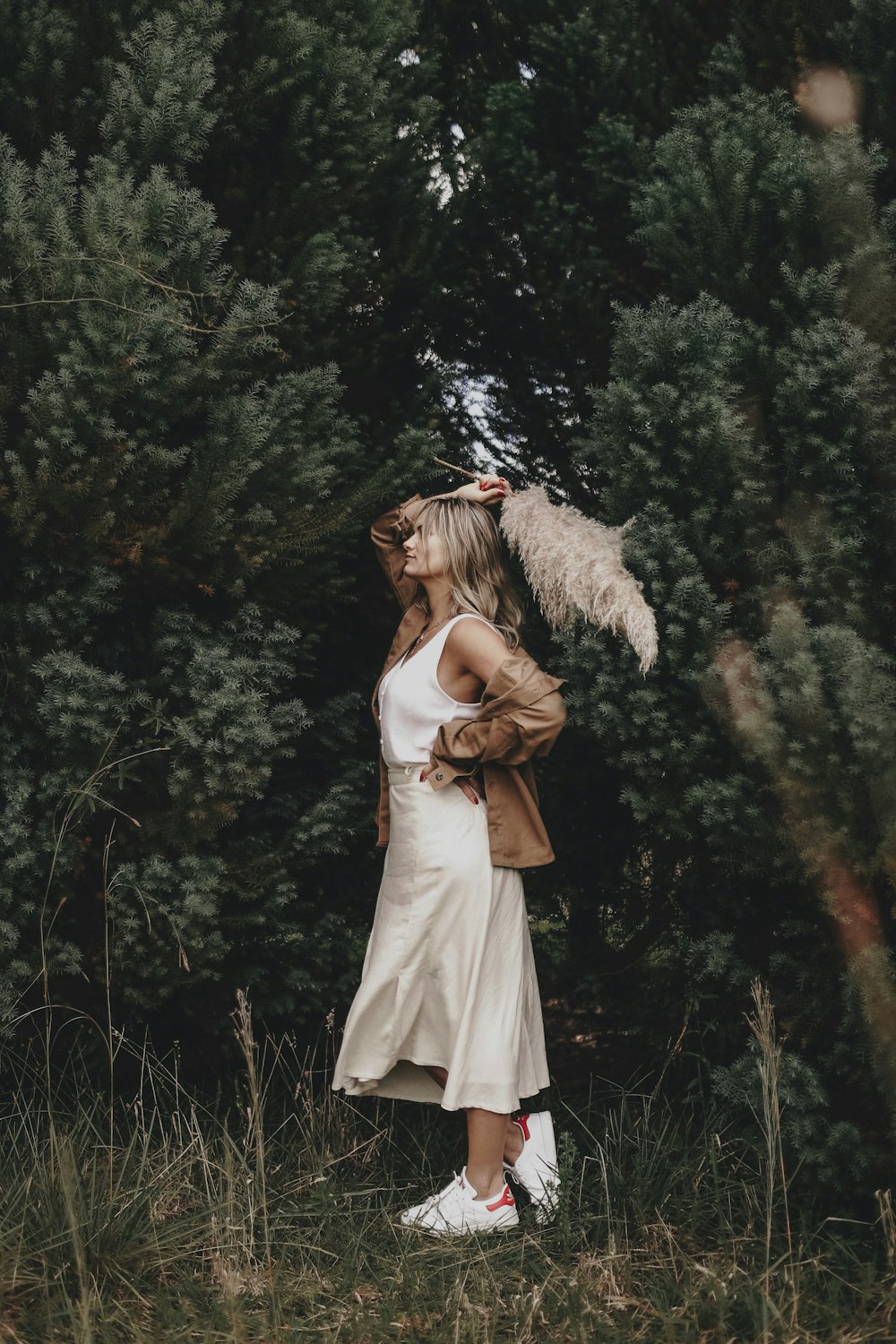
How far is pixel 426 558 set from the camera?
3.59m

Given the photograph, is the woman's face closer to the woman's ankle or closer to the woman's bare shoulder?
the woman's bare shoulder

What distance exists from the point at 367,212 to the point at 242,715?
83.2 inches

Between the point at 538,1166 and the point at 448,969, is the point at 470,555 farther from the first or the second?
the point at 538,1166

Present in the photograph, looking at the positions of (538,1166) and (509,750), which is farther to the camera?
(538,1166)

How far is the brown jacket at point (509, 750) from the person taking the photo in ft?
10.6

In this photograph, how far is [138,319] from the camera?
3318mm

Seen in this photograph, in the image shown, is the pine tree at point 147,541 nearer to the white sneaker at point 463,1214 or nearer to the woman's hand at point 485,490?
the woman's hand at point 485,490

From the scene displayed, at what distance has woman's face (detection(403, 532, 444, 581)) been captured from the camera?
3.58 m

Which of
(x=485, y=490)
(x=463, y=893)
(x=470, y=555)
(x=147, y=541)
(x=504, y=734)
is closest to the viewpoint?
(x=504, y=734)

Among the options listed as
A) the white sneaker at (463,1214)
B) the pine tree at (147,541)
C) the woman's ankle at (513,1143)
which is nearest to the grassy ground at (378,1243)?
the white sneaker at (463,1214)

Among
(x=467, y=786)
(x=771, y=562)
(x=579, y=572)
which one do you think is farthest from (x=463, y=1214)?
(x=771, y=562)

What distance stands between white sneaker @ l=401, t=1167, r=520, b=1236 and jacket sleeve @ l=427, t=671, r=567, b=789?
1276mm

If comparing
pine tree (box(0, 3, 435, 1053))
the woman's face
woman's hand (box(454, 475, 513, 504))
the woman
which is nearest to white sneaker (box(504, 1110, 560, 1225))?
the woman

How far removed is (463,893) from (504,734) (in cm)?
54
